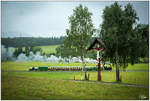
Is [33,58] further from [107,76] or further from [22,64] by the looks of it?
[107,76]

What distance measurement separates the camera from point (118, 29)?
626 centimetres

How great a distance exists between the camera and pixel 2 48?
5531 millimetres

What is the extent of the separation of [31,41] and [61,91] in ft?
7.61

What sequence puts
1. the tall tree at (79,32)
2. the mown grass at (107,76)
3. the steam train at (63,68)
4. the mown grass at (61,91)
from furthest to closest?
the tall tree at (79,32), the steam train at (63,68), the mown grass at (107,76), the mown grass at (61,91)

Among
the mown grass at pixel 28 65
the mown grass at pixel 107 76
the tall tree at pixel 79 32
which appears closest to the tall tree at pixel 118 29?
the mown grass at pixel 107 76

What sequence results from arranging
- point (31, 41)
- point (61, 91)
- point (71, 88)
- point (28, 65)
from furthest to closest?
point (28, 65) → point (31, 41) → point (71, 88) → point (61, 91)

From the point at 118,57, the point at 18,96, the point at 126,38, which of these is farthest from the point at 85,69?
the point at 18,96

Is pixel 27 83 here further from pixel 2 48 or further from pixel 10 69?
Answer: pixel 2 48

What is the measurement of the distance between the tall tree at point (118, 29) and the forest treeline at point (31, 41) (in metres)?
1.68

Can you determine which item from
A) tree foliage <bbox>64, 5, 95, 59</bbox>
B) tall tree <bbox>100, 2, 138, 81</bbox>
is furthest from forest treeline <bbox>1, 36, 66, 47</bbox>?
tall tree <bbox>100, 2, 138, 81</bbox>

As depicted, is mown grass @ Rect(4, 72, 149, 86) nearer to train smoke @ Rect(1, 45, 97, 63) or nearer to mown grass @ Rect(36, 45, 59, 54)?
train smoke @ Rect(1, 45, 97, 63)

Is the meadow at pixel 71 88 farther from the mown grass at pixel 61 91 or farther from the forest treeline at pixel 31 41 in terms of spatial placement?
the forest treeline at pixel 31 41

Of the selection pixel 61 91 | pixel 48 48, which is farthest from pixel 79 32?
pixel 61 91

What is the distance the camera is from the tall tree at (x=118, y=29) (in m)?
6.24
